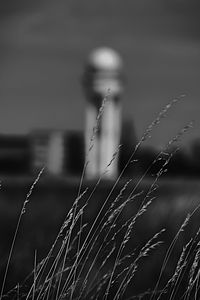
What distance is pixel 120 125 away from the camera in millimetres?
35906

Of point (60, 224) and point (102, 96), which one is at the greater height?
point (102, 96)

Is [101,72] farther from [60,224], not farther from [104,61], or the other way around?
[60,224]

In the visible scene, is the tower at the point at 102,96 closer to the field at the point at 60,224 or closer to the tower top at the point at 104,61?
the tower top at the point at 104,61

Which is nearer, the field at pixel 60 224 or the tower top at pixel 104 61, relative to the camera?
the field at pixel 60 224

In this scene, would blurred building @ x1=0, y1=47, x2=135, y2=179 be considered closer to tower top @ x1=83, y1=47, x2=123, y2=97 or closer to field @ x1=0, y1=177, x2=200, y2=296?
tower top @ x1=83, y1=47, x2=123, y2=97

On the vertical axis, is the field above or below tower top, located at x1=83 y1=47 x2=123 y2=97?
below

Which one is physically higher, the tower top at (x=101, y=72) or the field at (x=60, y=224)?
the tower top at (x=101, y=72)

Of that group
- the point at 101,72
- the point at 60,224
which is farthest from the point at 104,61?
the point at 60,224

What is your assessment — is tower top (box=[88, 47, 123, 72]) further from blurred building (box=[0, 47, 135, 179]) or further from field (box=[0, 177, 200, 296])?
field (box=[0, 177, 200, 296])

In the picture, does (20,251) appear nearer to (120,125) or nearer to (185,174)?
(185,174)

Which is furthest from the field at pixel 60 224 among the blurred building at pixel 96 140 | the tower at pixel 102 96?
the tower at pixel 102 96

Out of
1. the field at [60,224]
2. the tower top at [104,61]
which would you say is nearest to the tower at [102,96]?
the tower top at [104,61]

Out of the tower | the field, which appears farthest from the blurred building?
the field

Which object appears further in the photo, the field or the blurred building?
the blurred building
